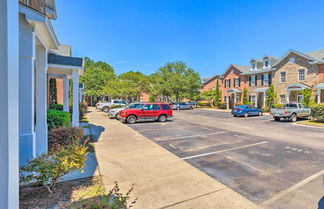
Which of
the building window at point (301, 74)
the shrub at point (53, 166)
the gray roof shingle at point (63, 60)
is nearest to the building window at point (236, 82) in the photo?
the building window at point (301, 74)

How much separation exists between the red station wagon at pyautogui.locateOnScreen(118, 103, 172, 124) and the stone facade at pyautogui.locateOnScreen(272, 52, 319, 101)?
69.5 ft

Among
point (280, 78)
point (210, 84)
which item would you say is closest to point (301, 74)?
point (280, 78)

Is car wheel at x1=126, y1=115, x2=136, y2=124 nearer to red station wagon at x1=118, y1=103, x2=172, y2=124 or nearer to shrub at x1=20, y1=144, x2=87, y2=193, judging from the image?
red station wagon at x1=118, y1=103, x2=172, y2=124

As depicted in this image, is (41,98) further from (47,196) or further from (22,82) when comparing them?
(47,196)

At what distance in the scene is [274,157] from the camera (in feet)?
20.5

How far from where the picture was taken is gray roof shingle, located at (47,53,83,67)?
783 centimetres

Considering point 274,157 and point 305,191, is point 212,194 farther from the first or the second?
point 274,157

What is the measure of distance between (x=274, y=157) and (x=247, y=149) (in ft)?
3.60

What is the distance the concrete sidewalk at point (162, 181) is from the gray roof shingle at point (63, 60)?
14.5 feet

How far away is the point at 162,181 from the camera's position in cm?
430

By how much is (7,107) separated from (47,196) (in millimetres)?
2612

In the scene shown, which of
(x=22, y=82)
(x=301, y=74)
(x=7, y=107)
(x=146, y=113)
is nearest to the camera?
→ (x=7, y=107)

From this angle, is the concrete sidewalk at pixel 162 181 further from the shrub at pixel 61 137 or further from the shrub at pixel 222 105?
the shrub at pixel 222 105

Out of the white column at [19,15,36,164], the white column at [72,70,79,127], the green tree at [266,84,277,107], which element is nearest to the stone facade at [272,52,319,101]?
the green tree at [266,84,277,107]
